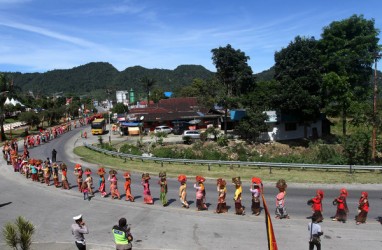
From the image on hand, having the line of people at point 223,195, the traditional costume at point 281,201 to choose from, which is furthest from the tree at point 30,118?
the traditional costume at point 281,201

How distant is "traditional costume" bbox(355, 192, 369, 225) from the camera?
13070mm

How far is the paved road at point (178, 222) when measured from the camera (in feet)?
38.8

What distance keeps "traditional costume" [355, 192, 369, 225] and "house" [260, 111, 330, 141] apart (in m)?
34.8

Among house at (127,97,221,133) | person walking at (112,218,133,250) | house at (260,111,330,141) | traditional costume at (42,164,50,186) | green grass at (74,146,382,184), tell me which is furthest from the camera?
house at (127,97,221,133)

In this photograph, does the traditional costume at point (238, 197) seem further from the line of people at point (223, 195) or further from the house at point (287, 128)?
the house at point (287, 128)

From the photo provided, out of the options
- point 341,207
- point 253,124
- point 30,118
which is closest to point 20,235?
point 341,207

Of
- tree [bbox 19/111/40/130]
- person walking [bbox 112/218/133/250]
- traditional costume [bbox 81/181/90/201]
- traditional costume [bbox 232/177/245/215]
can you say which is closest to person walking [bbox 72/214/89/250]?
person walking [bbox 112/218/133/250]

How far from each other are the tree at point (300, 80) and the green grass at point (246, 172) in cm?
2041

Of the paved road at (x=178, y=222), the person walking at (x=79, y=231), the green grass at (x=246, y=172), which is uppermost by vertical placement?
the person walking at (x=79, y=231)

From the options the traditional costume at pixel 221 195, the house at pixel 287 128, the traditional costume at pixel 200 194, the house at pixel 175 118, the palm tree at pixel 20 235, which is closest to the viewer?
the palm tree at pixel 20 235

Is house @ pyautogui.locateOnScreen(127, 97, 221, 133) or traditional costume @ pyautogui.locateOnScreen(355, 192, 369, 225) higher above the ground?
house @ pyautogui.locateOnScreen(127, 97, 221, 133)

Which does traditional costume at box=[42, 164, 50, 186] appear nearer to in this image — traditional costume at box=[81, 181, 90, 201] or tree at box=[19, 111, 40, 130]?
traditional costume at box=[81, 181, 90, 201]

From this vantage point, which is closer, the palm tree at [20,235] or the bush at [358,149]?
the palm tree at [20,235]

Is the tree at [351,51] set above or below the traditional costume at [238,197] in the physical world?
above
